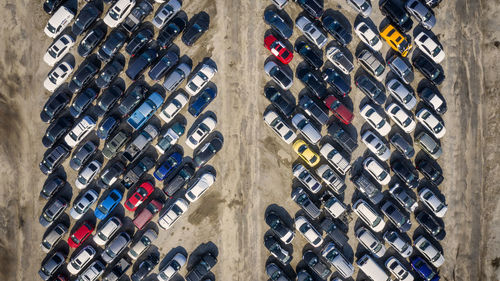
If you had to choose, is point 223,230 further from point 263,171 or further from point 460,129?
point 460,129

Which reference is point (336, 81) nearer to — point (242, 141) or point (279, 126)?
point (279, 126)

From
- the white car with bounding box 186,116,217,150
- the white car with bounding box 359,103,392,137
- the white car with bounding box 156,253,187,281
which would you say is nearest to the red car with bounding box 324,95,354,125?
the white car with bounding box 359,103,392,137

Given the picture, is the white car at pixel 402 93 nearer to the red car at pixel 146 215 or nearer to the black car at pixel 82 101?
the red car at pixel 146 215

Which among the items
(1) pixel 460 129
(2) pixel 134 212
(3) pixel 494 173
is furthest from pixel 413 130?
(2) pixel 134 212

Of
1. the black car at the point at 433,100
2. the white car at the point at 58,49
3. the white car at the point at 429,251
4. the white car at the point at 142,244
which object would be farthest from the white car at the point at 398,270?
the white car at the point at 58,49

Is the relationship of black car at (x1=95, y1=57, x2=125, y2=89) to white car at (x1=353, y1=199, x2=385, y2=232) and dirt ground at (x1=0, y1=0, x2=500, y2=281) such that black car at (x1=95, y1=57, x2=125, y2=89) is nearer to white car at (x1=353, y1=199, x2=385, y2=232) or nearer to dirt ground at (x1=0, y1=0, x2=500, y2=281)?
dirt ground at (x1=0, y1=0, x2=500, y2=281)
